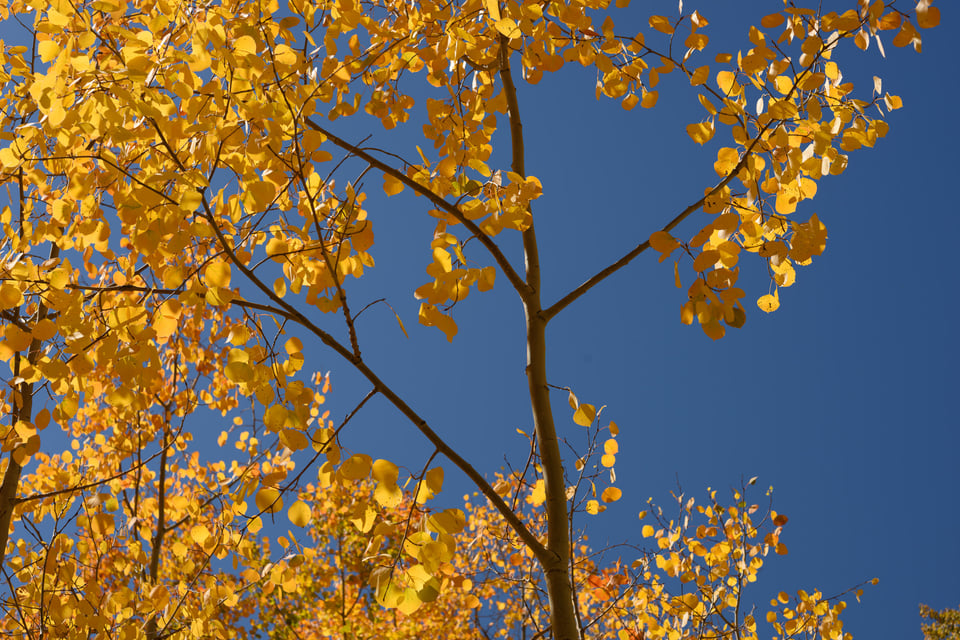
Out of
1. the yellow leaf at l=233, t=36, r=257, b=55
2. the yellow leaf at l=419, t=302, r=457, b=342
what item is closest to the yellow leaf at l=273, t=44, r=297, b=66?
the yellow leaf at l=233, t=36, r=257, b=55

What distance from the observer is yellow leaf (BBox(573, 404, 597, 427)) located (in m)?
1.69

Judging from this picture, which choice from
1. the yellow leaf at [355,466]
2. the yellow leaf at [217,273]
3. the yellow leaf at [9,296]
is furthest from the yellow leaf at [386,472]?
the yellow leaf at [9,296]

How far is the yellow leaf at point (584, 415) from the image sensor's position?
5.55 ft

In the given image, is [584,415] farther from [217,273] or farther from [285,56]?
[285,56]

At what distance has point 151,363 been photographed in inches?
61.7

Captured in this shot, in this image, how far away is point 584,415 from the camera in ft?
5.59

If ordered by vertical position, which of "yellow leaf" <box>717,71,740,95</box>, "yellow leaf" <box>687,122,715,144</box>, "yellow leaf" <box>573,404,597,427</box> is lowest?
"yellow leaf" <box>573,404,597,427</box>

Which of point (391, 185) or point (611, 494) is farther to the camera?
point (611, 494)

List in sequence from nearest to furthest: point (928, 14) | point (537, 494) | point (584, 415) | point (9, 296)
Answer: point (928, 14), point (9, 296), point (584, 415), point (537, 494)

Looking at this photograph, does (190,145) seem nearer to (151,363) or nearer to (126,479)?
(151,363)

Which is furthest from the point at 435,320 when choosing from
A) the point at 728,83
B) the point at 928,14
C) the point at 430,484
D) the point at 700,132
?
the point at 928,14

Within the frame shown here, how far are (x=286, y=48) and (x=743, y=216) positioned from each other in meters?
1.08

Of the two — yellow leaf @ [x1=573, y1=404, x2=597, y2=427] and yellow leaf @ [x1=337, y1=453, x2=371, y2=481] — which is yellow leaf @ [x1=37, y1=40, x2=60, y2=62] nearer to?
yellow leaf @ [x1=337, y1=453, x2=371, y2=481]

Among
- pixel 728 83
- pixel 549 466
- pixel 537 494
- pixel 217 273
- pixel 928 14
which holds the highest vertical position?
pixel 728 83
